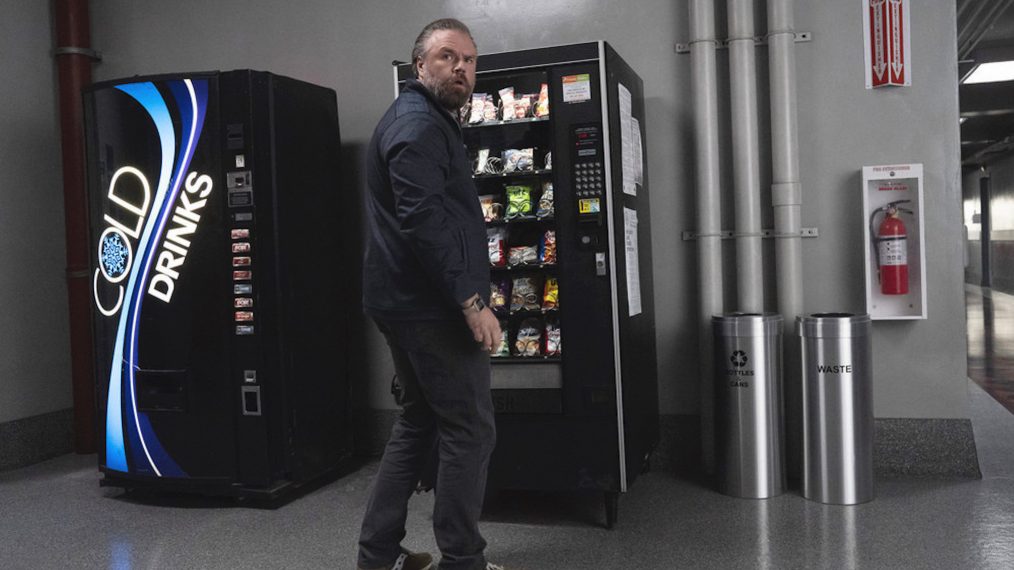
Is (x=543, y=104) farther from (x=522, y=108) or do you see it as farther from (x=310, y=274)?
(x=310, y=274)

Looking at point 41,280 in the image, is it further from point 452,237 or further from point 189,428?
point 452,237

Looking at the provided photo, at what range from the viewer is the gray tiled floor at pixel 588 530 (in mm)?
2629

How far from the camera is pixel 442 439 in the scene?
227 cm

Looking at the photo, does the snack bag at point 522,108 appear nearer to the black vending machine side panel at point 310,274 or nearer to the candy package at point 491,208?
the candy package at point 491,208

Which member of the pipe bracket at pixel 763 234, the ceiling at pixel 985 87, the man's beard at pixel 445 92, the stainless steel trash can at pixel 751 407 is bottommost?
the stainless steel trash can at pixel 751 407

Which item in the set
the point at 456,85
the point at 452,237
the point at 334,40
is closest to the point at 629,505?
the point at 452,237

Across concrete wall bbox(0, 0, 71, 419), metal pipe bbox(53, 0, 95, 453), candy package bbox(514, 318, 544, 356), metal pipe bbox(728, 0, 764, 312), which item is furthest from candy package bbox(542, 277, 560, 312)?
concrete wall bbox(0, 0, 71, 419)

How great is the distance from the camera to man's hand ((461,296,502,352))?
214 centimetres

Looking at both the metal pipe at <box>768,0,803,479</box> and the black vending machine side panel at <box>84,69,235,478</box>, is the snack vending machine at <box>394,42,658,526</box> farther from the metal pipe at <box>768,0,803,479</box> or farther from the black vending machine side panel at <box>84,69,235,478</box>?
the black vending machine side panel at <box>84,69,235,478</box>

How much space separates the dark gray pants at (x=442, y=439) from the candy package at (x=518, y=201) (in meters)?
1.00

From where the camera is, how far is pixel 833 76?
137 inches

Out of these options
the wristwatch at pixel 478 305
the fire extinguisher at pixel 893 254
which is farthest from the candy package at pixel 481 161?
the fire extinguisher at pixel 893 254

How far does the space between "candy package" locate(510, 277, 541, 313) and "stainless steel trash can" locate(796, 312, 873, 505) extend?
107 centimetres

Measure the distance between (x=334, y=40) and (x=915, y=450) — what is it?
331cm
